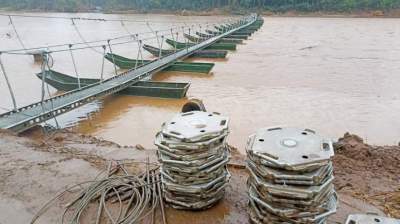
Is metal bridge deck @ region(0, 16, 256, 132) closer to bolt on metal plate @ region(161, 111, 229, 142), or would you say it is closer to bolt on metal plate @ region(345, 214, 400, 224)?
bolt on metal plate @ region(161, 111, 229, 142)

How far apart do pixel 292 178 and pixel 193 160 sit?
2.41 feet

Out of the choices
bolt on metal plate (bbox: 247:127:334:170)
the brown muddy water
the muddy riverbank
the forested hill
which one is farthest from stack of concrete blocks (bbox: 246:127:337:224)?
the forested hill

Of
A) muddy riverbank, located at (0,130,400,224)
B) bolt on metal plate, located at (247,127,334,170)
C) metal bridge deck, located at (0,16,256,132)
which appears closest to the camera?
bolt on metal plate, located at (247,127,334,170)

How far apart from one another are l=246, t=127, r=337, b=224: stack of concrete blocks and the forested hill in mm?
39687

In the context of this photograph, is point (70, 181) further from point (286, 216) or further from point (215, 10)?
point (215, 10)

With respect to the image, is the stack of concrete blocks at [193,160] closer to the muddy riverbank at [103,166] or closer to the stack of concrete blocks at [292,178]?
the muddy riverbank at [103,166]

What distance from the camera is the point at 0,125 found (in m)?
5.13

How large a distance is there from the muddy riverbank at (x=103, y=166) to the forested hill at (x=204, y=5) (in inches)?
1483

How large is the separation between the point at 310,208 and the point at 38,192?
2358 mm

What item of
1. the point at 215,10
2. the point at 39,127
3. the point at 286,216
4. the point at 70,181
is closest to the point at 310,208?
the point at 286,216

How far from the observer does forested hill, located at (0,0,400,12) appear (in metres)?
37.0

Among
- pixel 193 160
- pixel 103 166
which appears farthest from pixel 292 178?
pixel 103 166

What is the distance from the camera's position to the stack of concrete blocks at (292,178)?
192 cm

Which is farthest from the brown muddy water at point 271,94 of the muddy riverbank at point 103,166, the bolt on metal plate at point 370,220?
the bolt on metal plate at point 370,220
